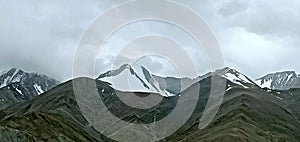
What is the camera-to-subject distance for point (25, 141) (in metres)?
199

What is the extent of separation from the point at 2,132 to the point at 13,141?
6220mm

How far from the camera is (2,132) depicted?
196m

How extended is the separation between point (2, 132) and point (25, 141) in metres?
10.4

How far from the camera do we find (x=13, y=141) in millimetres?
194500

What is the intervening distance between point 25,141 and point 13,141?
19.8 ft
